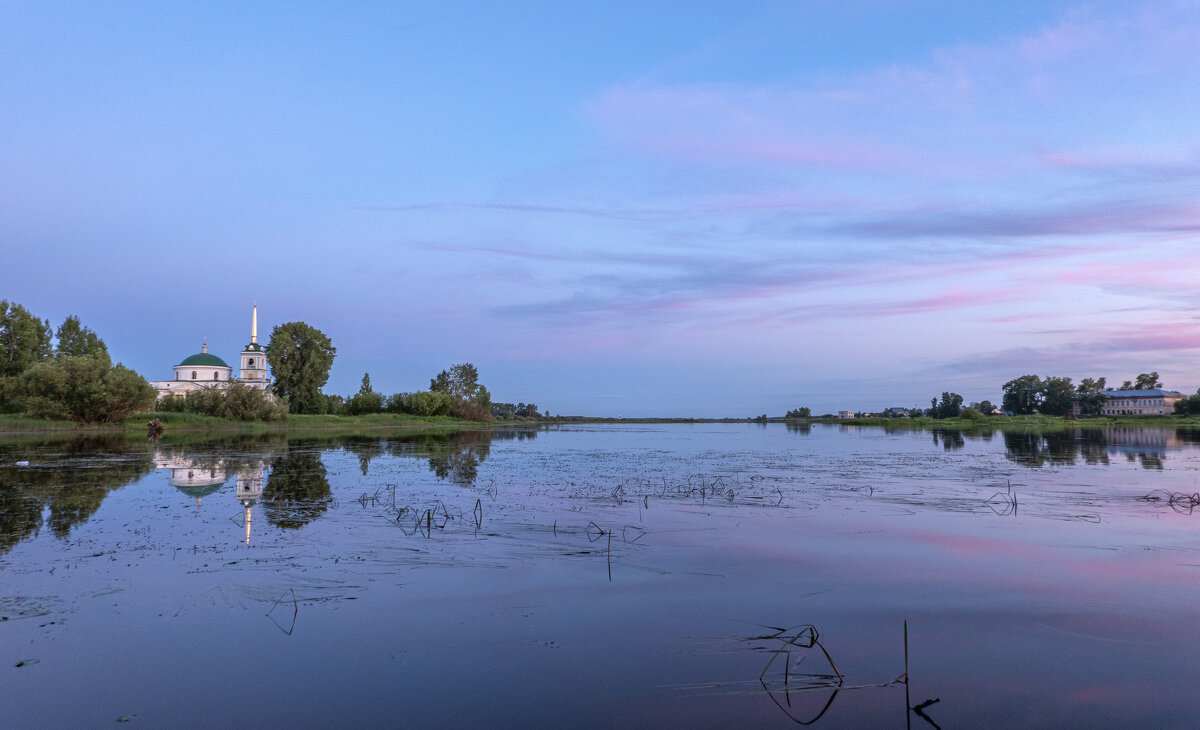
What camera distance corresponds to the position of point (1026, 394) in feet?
409

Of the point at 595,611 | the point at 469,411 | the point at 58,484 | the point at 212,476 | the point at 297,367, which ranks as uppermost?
the point at 297,367

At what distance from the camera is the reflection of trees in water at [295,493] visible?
13258mm

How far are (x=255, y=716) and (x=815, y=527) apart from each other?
10.3 metres

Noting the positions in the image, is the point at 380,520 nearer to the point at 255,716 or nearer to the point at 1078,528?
the point at 255,716

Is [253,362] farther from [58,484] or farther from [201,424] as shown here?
[58,484]

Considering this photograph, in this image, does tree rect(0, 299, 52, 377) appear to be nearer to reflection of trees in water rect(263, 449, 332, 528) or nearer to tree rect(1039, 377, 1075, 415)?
Result: reflection of trees in water rect(263, 449, 332, 528)

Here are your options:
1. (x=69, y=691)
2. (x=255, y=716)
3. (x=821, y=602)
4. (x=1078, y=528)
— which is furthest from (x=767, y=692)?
(x=1078, y=528)

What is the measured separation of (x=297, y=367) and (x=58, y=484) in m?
69.8

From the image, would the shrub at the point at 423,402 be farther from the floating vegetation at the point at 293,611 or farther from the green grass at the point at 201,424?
the floating vegetation at the point at 293,611

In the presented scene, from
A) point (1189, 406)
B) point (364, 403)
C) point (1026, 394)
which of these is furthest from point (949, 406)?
point (364, 403)

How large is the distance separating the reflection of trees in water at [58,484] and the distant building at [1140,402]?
520ft

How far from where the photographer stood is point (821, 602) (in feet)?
25.2

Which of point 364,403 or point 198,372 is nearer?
point 364,403

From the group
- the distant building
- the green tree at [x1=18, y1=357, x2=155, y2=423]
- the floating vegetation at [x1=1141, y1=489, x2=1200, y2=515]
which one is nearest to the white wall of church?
the green tree at [x1=18, y1=357, x2=155, y2=423]
